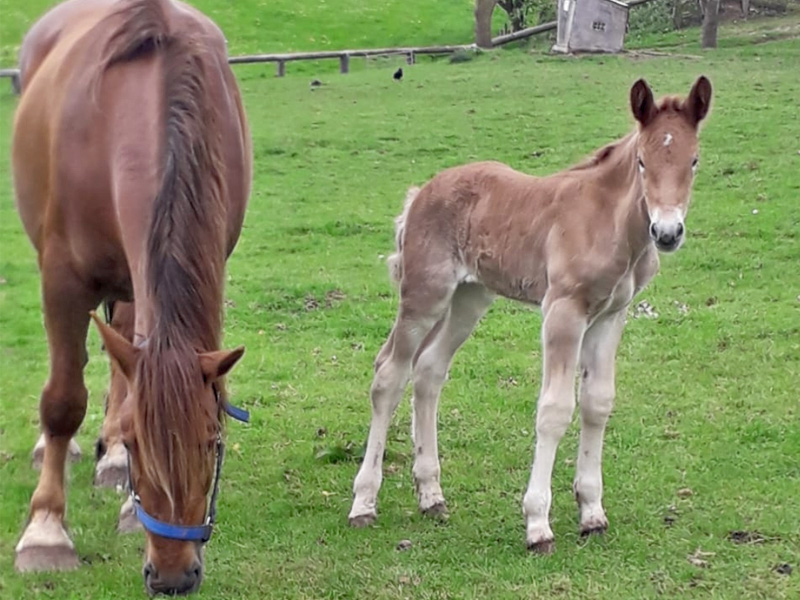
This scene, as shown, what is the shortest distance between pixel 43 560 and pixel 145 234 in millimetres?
1647

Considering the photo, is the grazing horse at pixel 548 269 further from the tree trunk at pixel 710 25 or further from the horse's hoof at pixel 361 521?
the tree trunk at pixel 710 25

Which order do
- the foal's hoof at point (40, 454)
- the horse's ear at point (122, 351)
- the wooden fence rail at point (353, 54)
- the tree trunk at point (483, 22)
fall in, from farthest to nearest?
the tree trunk at point (483, 22) → the wooden fence rail at point (353, 54) → the foal's hoof at point (40, 454) → the horse's ear at point (122, 351)

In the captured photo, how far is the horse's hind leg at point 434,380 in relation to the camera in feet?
17.1

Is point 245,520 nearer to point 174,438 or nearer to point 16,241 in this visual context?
point 174,438

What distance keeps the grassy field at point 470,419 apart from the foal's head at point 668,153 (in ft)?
4.74

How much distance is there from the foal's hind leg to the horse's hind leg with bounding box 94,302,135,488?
1.25 metres

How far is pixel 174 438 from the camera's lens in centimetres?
330

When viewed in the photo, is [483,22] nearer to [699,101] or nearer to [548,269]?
[548,269]

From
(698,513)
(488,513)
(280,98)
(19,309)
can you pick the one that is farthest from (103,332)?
(280,98)

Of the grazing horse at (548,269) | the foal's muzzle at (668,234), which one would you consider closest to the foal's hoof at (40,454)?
the grazing horse at (548,269)

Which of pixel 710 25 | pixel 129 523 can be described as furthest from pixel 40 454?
pixel 710 25

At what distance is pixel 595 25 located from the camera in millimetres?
25172

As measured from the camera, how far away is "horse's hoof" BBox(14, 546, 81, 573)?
4.60 metres

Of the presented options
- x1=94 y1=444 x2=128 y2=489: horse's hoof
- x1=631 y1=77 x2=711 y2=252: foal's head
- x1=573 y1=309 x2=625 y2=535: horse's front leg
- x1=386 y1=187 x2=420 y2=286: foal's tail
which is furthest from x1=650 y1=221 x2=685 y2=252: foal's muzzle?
x1=94 y1=444 x2=128 y2=489: horse's hoof
